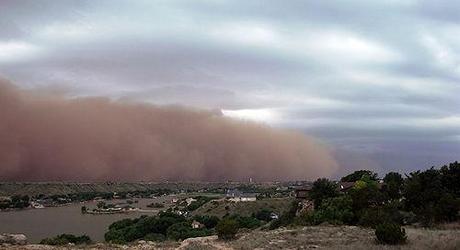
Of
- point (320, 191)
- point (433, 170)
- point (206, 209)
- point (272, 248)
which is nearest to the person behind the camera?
point (272, 248)

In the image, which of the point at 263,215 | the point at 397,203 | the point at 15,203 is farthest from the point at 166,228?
the point at 15,203

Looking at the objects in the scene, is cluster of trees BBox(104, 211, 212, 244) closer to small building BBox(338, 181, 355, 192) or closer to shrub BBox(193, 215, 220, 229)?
shrub BBox(193, 215, 220, 229)

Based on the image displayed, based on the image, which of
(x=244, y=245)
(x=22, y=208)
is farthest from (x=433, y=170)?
(x=22, y=208)

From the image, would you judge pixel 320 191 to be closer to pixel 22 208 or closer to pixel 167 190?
pixel 22 208

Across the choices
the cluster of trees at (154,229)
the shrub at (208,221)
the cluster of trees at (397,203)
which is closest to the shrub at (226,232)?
the cluster of trees at (397,203)

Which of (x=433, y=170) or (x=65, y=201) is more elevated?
(x=433, y=170)

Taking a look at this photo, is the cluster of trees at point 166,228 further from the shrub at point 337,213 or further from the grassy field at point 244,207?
the shrub at point 337,213
